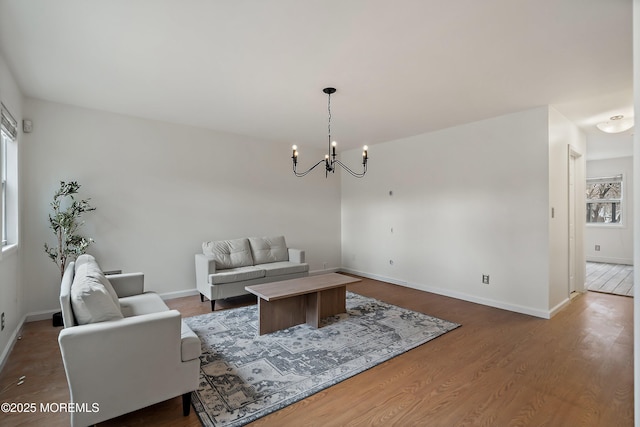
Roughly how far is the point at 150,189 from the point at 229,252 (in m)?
1.46

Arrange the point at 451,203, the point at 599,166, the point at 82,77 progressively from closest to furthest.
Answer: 1. the point at 82,77
2. the point at 451,203
3. the point at 599,166

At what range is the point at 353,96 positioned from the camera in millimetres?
3426

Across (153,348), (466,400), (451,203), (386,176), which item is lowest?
(466,400)

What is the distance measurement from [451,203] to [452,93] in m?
1.93

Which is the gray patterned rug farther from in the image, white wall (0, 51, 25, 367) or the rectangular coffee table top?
white wall (0, 51, 25, 367)

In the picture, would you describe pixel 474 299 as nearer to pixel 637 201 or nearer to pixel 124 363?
pixel 637 201

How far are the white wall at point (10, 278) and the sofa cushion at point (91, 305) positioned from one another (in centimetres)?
139

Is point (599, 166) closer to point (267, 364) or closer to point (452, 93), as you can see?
point (452, 93)

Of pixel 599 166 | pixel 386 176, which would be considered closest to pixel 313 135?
pixel 386 176

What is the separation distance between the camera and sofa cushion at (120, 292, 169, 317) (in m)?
2.64

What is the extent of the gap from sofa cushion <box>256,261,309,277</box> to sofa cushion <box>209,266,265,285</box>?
0.43 feet

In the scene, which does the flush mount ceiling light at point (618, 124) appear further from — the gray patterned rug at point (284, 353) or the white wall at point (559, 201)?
the gray patterned rug at point (284, 353)

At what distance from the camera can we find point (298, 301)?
358 cm

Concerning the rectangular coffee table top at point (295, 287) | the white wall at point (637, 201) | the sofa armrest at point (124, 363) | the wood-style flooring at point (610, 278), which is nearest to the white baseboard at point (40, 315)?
the rectangular coffee table top at point (295, 287)
